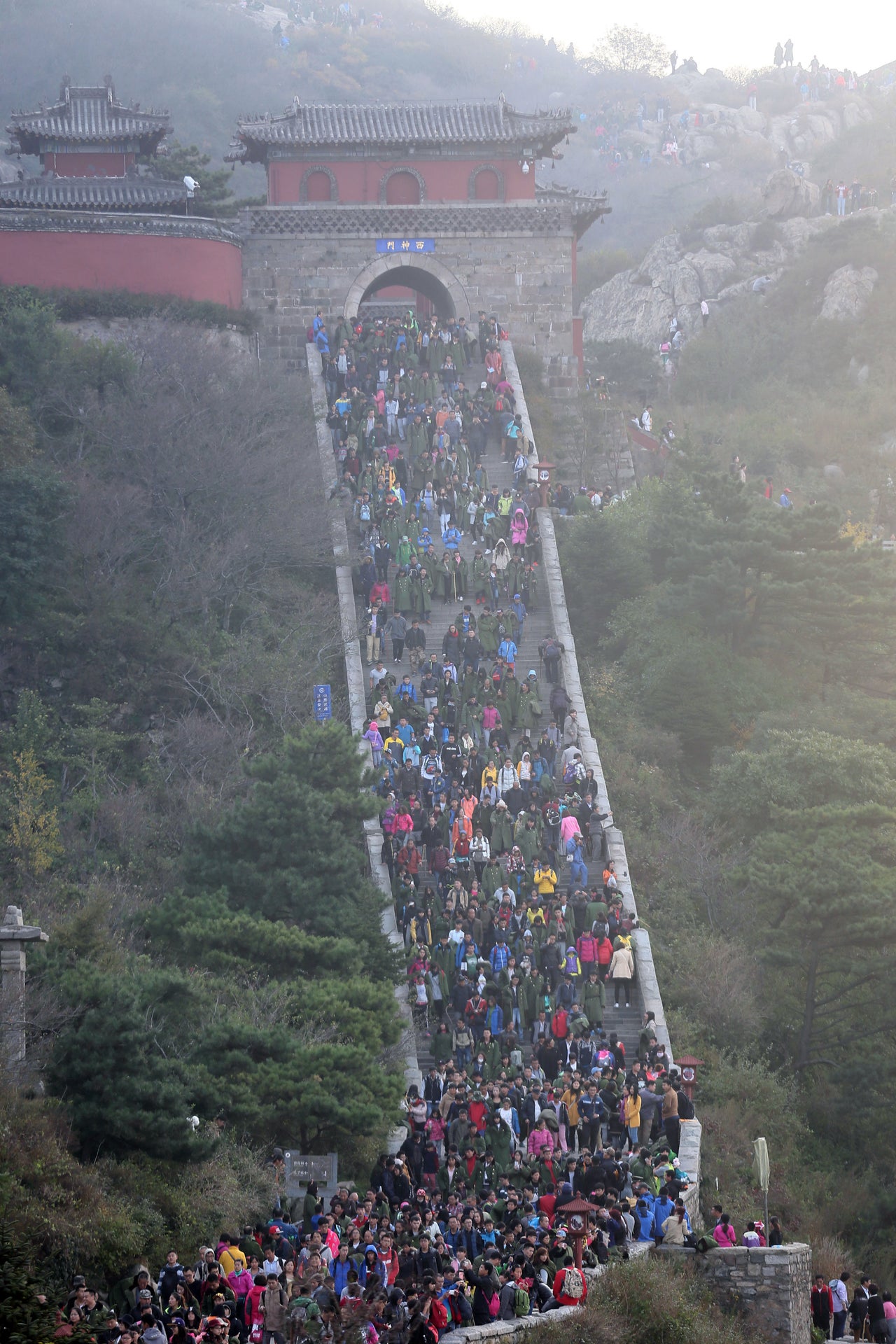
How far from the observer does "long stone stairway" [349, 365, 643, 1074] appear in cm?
2184

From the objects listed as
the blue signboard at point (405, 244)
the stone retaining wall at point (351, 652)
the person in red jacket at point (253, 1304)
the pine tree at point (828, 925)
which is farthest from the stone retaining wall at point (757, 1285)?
the blue signboard at point (405, 244)

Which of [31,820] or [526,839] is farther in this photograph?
[31,820]

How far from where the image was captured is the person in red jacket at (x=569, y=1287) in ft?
48.1

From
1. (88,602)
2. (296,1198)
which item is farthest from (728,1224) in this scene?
(88,602)

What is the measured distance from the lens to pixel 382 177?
40.7 metres

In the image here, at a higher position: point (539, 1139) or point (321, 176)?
point (321, 176)

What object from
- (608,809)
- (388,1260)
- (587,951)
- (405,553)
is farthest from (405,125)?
(388,1260)

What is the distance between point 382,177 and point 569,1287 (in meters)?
30.9

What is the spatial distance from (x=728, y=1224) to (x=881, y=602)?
17.3m

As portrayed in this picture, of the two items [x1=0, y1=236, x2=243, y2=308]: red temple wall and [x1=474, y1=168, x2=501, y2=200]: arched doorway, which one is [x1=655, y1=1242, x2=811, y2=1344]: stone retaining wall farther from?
[x1=474, y1=168, x2=501, y2=200]: arched doorway

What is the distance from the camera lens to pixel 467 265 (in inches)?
1596

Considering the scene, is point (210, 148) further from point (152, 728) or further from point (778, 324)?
point (152, 728)

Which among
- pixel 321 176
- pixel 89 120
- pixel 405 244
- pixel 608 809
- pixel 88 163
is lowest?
pixel 608 809

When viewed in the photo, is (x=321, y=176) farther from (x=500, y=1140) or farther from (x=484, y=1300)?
(x=484, y=1300)
